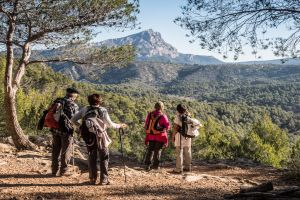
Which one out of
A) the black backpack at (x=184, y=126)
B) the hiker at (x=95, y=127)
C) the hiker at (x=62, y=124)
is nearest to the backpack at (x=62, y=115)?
the hiker at (x=62, y=124)

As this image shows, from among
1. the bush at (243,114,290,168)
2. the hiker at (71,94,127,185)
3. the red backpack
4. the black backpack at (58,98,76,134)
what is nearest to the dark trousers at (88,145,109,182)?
the hiker at (71,94,127,185)

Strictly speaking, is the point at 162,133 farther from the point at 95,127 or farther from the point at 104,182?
the point at 95,127

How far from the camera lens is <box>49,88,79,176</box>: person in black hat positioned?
311 inches

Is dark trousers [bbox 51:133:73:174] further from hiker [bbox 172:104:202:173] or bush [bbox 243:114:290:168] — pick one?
bush [bbox 243:114:290:168]

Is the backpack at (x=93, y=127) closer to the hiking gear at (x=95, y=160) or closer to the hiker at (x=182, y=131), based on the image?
the hiking gear at (x=95, y=160)

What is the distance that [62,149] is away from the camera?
8.02 meters

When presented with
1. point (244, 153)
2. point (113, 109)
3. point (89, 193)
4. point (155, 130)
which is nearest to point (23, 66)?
point (155, 130)

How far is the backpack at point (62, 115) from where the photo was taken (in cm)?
789

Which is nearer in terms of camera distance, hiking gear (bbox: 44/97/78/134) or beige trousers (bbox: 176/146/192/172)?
hiking gear (bbox: 44/97/78/134)

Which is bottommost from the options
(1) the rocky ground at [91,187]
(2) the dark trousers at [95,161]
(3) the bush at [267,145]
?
(3) the bush at [267,145]

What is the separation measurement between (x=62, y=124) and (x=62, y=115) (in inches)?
7.3

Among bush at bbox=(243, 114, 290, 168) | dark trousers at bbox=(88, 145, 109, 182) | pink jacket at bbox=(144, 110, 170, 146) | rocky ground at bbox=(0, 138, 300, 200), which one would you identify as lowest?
bush at bbox=(243, 114, 290, 168)

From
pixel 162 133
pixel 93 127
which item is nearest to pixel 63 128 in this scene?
pixel 93 127

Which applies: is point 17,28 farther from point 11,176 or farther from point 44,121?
point 11,176
